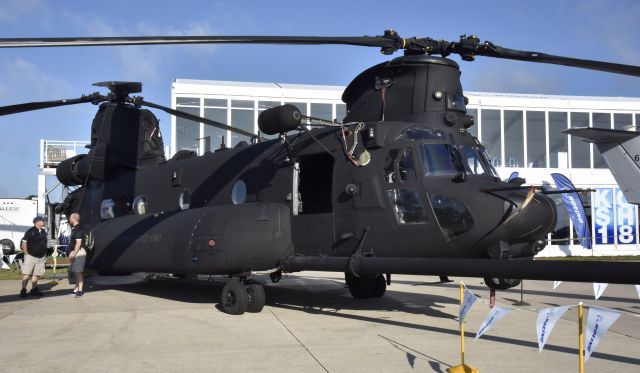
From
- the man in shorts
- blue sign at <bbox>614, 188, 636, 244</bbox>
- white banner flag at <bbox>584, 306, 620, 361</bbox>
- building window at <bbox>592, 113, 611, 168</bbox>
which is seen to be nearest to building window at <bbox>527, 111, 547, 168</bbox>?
building window at <bbox>592, 113, 611, 168</bbox>

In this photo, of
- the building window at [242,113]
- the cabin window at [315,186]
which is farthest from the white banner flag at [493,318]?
the building window at [242,113]

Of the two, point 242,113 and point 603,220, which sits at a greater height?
point 242,113

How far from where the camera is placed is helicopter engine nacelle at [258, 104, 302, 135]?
865 cm

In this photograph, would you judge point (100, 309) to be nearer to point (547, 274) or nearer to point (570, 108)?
point (547, 274)

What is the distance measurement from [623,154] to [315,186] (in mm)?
8633

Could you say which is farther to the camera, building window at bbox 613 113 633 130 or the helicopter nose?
building window at bbox 613 113 633 130

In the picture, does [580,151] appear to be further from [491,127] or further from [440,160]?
[440,160]

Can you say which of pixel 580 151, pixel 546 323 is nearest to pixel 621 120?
pixel 580 151

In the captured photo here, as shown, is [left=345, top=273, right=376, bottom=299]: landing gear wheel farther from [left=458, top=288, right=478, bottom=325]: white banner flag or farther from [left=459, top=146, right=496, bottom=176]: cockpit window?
[left=458, top=288, right=478, bottom=325]: white banner flag

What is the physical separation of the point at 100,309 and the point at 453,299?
254 inches

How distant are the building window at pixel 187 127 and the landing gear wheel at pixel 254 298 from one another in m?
16.3

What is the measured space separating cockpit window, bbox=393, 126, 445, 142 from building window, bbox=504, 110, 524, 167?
2056cm

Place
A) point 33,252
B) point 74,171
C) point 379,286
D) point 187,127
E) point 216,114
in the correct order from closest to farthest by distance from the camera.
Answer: point 379,286
point 33,252
point 74,171
point 187,127
point 216,114

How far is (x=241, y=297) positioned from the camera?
9070mm
